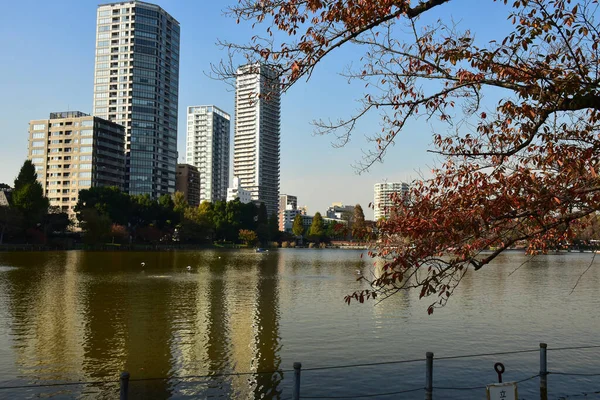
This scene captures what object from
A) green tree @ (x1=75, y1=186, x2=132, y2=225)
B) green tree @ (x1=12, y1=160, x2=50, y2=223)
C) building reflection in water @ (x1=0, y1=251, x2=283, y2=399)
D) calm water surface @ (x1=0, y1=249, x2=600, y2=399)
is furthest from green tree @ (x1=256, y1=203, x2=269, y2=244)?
calm water surface @ (x1=0, y1=249, x2=600, y2=399)

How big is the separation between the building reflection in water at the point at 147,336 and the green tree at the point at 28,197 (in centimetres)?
5472

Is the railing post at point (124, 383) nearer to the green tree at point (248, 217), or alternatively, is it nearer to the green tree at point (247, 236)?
the green tree at point (247, 236)

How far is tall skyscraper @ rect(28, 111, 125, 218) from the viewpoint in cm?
15350

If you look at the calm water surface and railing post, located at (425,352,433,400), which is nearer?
railing post, located at (425,352,433,400)

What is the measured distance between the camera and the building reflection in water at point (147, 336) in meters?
13.6

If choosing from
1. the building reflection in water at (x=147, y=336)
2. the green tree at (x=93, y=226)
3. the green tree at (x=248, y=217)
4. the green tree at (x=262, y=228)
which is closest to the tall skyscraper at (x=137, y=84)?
the green tree at (x=262, y=228)

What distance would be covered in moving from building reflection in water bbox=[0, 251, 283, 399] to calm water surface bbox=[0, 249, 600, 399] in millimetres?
57

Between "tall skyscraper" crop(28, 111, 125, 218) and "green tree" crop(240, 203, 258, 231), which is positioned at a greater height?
"tall skyscraper" crop(28, 111, 125, 218)

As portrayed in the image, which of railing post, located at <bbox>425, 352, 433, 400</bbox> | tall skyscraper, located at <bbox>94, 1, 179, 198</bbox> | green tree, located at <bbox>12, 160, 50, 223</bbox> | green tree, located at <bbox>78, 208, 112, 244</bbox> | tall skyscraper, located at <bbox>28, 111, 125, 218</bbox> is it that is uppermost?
tall skyscraper, located at <bbox>94, 1, 179, 198</bbox>

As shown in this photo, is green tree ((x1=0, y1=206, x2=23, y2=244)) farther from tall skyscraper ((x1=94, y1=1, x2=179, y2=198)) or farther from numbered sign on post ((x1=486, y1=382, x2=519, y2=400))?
tall skyscraper ((x1=94, y1=1, x2=179, y2=198))

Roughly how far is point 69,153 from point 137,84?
137 feet

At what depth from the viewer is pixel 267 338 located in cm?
1908

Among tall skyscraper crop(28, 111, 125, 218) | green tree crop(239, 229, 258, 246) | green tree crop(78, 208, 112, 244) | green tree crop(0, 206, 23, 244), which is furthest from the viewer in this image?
tall skyscraper crop(28, 111, 125, 218)

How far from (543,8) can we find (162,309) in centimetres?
2260
